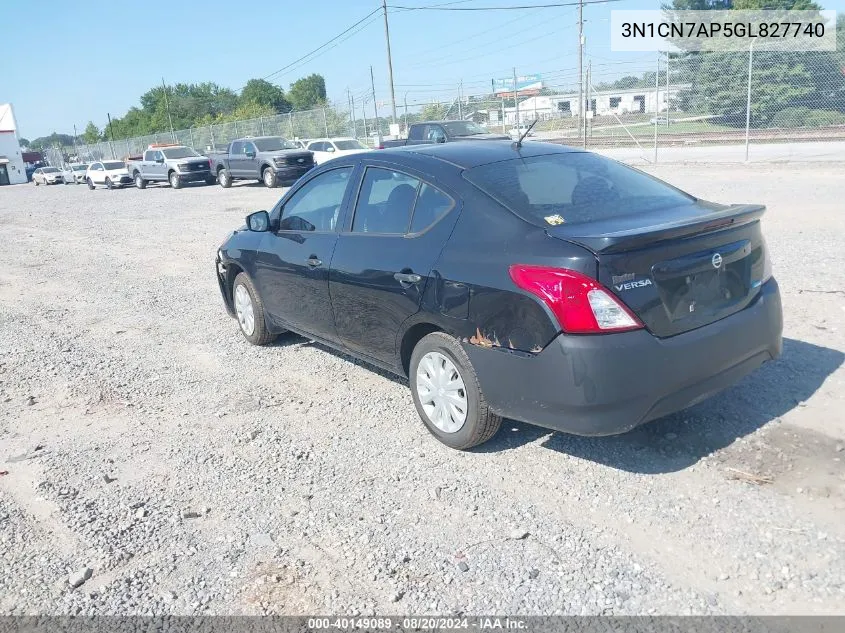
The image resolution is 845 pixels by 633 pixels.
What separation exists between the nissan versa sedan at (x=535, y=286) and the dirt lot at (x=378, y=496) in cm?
41

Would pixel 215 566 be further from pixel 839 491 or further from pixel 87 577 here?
pixel 839 491

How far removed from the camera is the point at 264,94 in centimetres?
9650

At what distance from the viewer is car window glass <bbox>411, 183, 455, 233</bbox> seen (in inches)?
163

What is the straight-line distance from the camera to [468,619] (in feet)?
9.23

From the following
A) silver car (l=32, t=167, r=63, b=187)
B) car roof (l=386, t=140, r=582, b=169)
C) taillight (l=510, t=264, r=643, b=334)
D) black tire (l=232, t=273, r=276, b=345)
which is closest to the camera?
taillight (l=510, t=264, r=643, b=334)

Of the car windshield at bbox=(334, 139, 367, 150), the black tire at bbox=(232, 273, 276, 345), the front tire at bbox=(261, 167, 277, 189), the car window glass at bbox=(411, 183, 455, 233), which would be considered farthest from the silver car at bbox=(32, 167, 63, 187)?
the car window glass at bbox=(411, 183, 455, 233)

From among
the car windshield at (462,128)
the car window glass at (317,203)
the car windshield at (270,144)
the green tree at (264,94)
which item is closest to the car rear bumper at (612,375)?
the car window glass at (317,203)

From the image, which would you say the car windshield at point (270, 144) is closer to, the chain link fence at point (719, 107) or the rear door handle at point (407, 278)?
the chain link fence at point (719, 107)

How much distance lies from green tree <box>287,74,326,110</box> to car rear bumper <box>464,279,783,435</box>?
95727 mm

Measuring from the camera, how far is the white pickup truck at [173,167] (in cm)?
2931

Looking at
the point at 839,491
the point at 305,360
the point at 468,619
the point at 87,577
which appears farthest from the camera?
the point at 305,360

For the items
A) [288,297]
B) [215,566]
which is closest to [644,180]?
[288,297]

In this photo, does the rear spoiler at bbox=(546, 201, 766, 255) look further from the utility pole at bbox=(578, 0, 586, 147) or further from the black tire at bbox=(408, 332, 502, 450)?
the utility pole at bbox=(578, 0, 586, 147)

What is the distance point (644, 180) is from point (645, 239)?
1.36 meters
